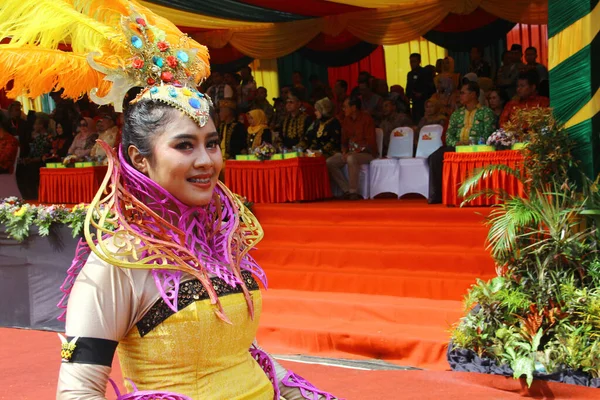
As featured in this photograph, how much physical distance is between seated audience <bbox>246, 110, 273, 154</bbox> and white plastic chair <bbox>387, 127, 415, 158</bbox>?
165cm

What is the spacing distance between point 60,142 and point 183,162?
11772 millimetres

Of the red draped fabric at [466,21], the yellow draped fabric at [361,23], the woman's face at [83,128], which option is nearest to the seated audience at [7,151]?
the woman's face at [83,128]

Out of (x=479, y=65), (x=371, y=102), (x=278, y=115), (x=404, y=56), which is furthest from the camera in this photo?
(x=404, y=56)

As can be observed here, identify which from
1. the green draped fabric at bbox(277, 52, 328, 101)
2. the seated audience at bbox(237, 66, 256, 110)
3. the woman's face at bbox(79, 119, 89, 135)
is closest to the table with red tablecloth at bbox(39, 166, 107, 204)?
the woman's face at bbox(79, 119, 89, 135)

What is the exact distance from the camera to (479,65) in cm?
1083

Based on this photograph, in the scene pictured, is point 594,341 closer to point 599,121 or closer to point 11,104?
point 599,121

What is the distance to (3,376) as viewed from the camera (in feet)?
17.3

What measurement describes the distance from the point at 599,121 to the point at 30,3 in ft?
15.0

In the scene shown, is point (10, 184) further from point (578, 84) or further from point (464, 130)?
point (578, 84)

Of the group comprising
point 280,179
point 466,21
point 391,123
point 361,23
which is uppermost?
point 466,21

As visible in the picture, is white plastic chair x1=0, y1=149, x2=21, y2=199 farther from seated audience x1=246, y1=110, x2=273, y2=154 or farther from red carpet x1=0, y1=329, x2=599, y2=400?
red carpet x1=0, y1=329, x2=599, y2=400

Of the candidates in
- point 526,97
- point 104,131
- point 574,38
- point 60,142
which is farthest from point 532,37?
point 60,142

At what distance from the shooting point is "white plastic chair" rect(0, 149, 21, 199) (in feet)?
41.6

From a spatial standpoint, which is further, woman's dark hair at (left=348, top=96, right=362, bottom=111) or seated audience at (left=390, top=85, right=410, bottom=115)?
seated audience at (left=390, top=85, right=410, bottom=115)
